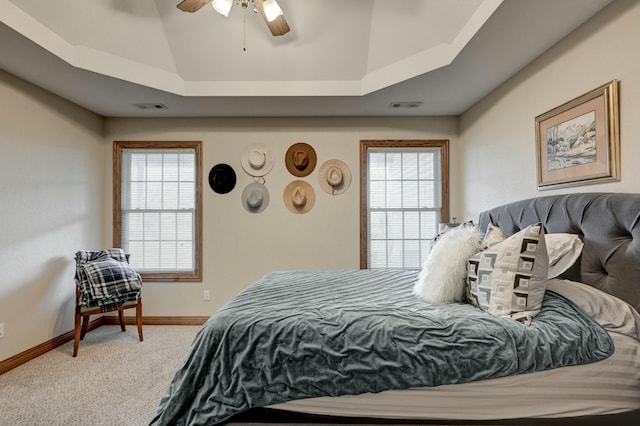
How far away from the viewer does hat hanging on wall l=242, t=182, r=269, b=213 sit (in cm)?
364

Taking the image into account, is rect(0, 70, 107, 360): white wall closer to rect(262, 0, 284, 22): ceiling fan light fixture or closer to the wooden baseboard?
the wooden baseboard

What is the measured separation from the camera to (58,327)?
3031mm

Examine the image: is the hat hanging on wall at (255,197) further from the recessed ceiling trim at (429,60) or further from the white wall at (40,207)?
the white wall at (40,207)

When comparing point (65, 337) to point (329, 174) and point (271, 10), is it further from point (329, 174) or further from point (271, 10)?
point (271, 10)

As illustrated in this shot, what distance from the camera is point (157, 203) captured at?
373 cm

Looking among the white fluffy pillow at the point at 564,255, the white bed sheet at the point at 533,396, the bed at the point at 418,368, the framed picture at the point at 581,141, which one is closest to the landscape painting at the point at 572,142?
the framed picture at the point at 581,141

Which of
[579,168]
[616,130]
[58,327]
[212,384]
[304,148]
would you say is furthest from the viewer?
[304,148]

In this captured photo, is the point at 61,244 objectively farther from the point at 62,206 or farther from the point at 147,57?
the point at 147,57

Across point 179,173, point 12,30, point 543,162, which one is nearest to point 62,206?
point 179,173

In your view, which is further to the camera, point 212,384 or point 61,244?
point 61,244

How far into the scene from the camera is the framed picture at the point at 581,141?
1.72 metres

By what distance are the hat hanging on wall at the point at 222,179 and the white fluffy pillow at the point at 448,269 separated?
2.56 meters

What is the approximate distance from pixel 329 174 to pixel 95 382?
2819mm

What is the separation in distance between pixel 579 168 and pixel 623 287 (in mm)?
856
